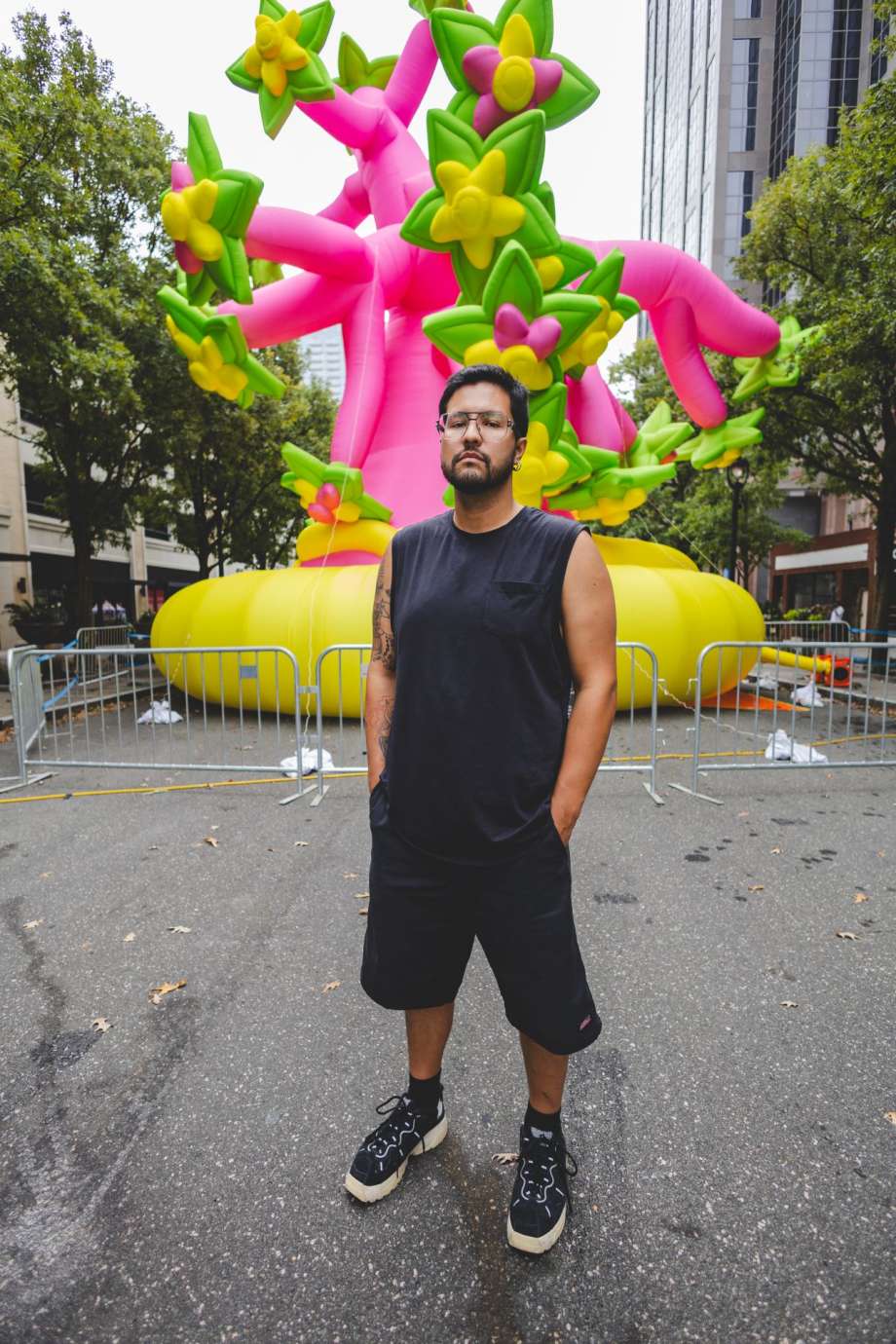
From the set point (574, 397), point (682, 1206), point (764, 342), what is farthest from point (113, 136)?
point (682, 1206)

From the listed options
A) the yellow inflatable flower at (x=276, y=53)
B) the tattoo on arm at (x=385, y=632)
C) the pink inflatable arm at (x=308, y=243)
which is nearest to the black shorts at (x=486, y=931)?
the tattoo on arm at (x=385, y=632)

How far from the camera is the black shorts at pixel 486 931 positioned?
1900 millimetres

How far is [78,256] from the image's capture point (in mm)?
12203

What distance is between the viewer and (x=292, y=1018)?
2998mm

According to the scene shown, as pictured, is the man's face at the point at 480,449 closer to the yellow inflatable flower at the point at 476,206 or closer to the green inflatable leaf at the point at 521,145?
the yellow inflatable flower at the point at 476,206

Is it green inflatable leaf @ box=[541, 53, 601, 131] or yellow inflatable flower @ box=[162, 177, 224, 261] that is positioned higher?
green inflatable leaf @ box=[541, 53, 601, 131]

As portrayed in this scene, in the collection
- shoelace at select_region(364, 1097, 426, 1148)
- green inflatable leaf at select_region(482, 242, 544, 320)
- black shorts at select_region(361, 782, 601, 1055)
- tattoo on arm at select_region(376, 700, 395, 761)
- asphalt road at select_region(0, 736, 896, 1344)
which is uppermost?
green inflatable leaf at select_region(482, 242, 544, 320)

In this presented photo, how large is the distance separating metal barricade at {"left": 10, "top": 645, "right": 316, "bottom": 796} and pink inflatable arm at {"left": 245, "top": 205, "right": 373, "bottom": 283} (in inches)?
203

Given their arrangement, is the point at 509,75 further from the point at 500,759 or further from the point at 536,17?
the point at 500,759

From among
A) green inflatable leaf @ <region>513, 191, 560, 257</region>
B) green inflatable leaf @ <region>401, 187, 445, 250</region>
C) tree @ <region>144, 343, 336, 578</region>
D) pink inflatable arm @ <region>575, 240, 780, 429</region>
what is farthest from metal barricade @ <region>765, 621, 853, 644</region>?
green inflatable leaf @ <region>401, 187, 445, 250</region>

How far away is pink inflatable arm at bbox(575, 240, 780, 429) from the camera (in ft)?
34.2

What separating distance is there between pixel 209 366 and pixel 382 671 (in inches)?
327

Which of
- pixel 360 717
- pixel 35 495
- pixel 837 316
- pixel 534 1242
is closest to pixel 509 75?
pixel 360 717

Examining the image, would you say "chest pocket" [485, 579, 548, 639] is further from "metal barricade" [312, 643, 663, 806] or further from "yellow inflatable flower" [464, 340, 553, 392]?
"yellow inflatable flower" [464, 340, 553, 392]
